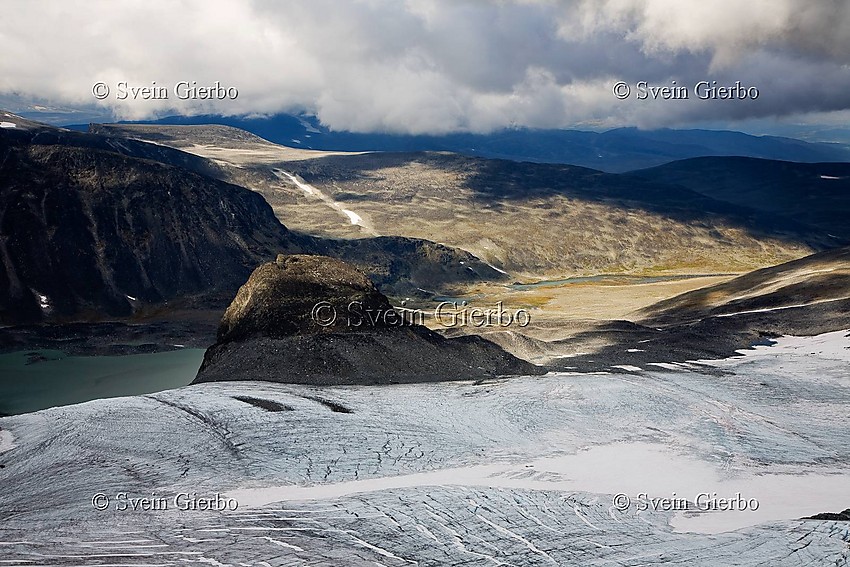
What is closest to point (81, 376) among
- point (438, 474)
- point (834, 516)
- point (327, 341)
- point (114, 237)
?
point (327, 341)

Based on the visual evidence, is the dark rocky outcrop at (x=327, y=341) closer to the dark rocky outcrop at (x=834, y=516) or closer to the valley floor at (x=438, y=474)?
the valley floor at (x=438, y=474)

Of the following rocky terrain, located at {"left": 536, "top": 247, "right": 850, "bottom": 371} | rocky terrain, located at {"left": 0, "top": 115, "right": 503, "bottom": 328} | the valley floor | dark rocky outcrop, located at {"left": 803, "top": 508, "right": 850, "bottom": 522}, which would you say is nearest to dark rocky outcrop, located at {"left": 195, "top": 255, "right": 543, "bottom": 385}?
the valley floor

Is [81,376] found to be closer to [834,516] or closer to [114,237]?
[114,237]

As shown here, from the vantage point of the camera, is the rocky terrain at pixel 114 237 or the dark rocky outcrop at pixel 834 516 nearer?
the dark rocky outcrop at pixel 834 516

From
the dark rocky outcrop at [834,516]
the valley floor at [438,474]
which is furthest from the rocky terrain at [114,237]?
the dark rocky outcrop at [834,516]

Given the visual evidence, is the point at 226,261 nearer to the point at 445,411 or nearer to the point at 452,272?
the point at 452,272

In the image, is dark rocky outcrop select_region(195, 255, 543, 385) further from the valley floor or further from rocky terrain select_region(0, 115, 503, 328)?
rocky terrain select_region(0, 115, 503, 328)
